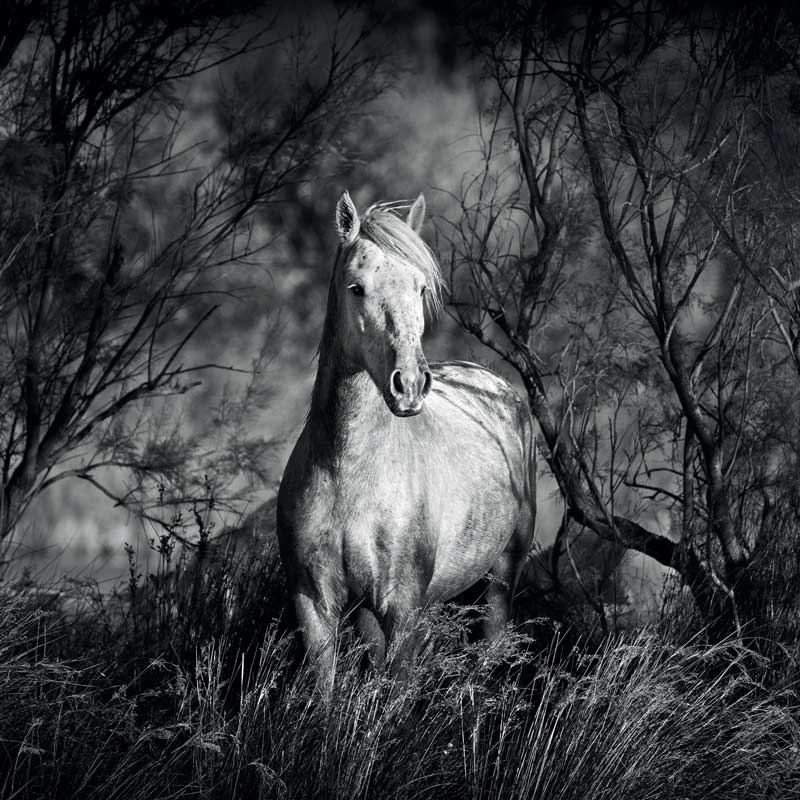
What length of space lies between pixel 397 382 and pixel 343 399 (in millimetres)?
334

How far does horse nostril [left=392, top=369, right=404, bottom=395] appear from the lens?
2.33 m

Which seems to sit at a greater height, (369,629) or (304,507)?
(304,507)

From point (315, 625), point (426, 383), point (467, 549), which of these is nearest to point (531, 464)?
point (467, 549)

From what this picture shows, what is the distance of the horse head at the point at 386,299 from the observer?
2346mm

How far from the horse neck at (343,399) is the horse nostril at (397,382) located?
28cm

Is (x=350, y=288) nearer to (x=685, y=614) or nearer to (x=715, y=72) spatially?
(x=685, y=614)

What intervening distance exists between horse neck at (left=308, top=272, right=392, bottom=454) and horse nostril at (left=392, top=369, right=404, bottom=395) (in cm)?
28

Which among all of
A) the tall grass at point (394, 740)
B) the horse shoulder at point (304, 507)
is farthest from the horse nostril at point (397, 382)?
the tall grass at point (394, 740)

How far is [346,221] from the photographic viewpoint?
2.66 metres

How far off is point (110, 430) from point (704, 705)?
11.0 feet

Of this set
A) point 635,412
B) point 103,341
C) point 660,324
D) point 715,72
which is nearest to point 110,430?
point 103,341

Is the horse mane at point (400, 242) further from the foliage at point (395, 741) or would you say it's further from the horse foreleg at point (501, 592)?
the horse foreleg at point (501, 592)

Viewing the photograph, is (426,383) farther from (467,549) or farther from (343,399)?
(467,549)

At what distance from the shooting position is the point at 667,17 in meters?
3.91
